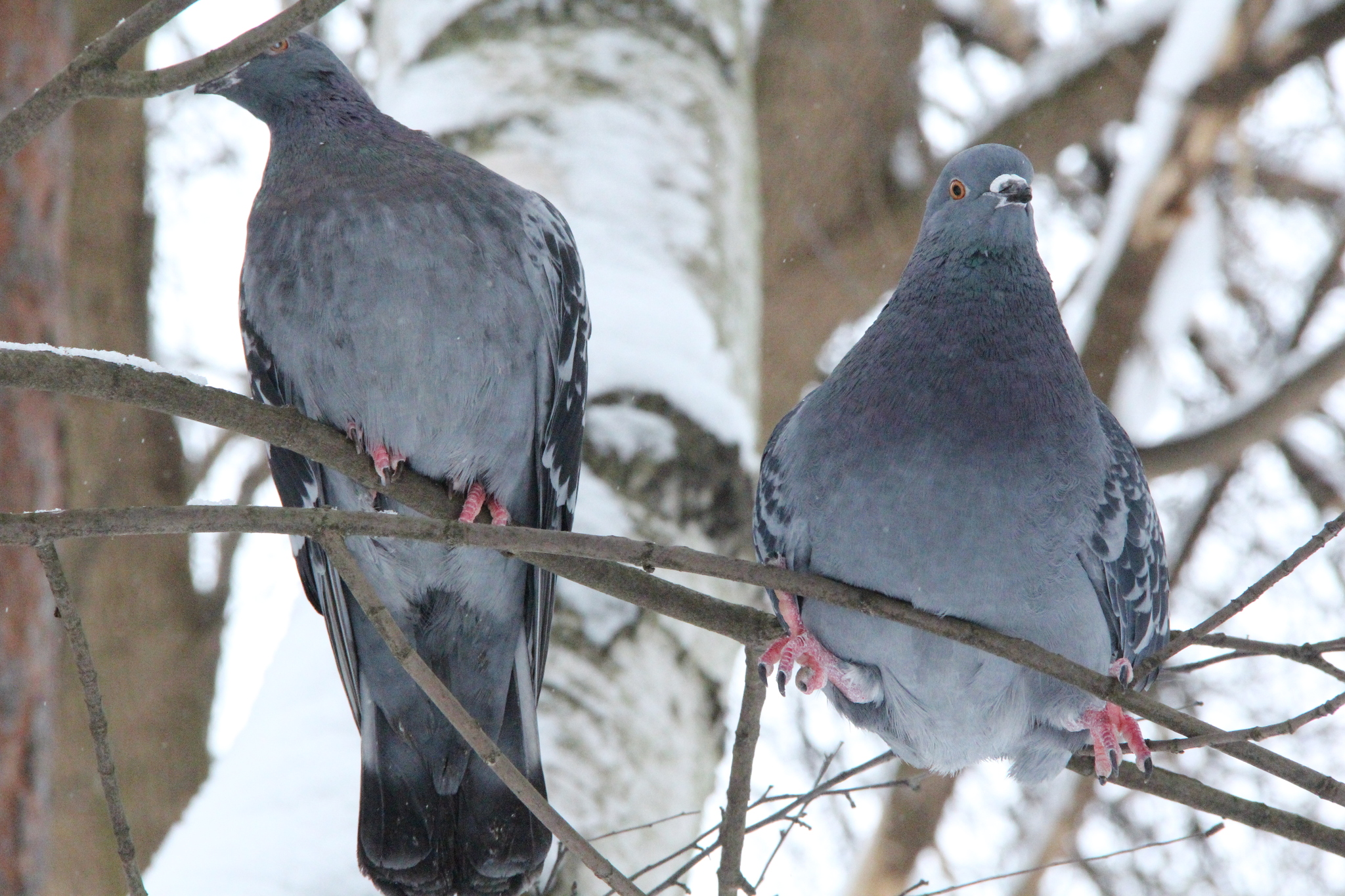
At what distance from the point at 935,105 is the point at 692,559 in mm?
6416

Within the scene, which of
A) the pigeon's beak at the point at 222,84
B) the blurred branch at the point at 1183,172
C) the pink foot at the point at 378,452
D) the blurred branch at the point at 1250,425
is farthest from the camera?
the blurred branch at the point at 1183,172

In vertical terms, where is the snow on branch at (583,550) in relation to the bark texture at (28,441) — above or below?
below

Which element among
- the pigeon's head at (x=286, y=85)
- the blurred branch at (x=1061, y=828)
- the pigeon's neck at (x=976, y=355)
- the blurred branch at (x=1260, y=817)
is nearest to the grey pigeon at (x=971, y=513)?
the pigeon's neck at (x=976, y=355)

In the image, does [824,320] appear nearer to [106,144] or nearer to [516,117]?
[516,117]

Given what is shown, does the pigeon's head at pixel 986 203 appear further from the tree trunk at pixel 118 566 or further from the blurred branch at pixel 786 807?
the tree trunk at pixel 118 566

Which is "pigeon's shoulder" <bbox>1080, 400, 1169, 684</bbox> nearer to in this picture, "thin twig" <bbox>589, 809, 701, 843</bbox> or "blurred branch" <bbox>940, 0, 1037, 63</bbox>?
"thin twig" <bbox>589, 809, 701, 843</bbox>

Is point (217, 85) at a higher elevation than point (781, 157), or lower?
lower

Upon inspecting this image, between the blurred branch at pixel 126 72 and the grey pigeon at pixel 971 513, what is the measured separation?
4.53ft

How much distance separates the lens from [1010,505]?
2.62 metres

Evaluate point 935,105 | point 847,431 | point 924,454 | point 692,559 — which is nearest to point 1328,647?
point 924,454

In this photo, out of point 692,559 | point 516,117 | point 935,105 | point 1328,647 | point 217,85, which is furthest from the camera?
point 935,105

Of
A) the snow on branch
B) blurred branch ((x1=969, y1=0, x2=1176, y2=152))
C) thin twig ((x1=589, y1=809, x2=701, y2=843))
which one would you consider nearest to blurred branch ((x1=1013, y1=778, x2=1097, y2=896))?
blurred branch ((x1=969, y1=0, x2=1176, y2=152))

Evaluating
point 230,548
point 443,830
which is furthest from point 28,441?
point 443,830

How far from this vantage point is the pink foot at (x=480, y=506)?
3246mm
